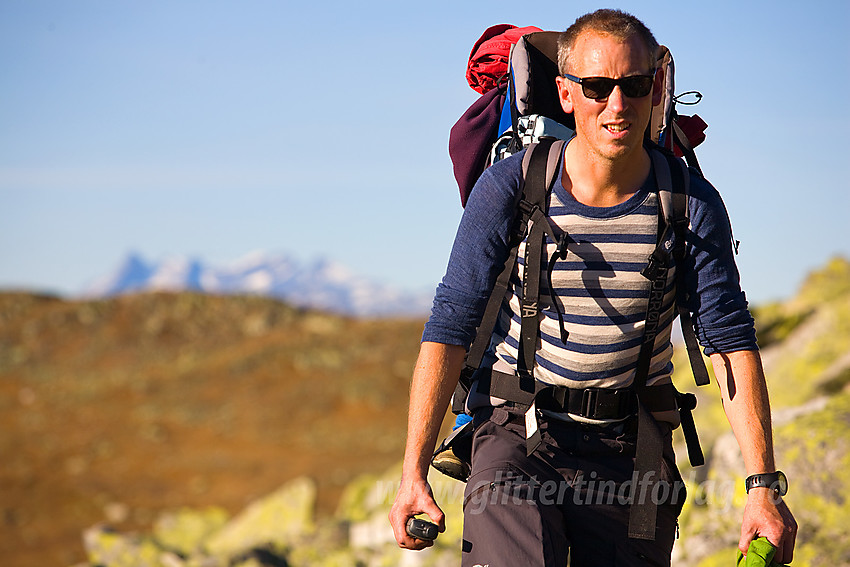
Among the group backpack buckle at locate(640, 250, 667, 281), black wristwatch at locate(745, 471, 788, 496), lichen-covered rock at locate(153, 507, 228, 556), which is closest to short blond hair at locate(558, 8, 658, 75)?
backpack buckle at locate(640, 250, 667, 281)

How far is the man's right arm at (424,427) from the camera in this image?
9.76ft

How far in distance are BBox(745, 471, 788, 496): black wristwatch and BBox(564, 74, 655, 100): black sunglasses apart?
138cm

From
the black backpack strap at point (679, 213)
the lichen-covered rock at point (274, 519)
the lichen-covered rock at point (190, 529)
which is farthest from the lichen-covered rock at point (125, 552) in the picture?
the black backpack strap at point (679, 213)

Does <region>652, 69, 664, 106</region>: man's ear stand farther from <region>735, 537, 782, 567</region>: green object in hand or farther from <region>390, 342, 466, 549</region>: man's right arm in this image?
<region>735, 537, 782, 567</region>: green object in hand

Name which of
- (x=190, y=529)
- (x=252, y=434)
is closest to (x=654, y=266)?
(x=190, y=529)

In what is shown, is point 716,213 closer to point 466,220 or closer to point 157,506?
point 466,220

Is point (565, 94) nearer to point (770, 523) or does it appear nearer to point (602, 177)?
point (602, 177)

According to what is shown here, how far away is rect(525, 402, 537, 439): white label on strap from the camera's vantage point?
311 centimetres

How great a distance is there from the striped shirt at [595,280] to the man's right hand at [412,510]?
1.76 feet

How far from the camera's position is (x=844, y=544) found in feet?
17.1

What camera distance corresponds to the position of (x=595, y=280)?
3.09 m

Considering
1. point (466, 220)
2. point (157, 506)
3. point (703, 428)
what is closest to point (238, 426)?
point (157, 506)

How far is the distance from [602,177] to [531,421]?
0.90 metres

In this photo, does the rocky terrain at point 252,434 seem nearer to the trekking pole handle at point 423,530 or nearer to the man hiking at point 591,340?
the man hiking at point 591,340
